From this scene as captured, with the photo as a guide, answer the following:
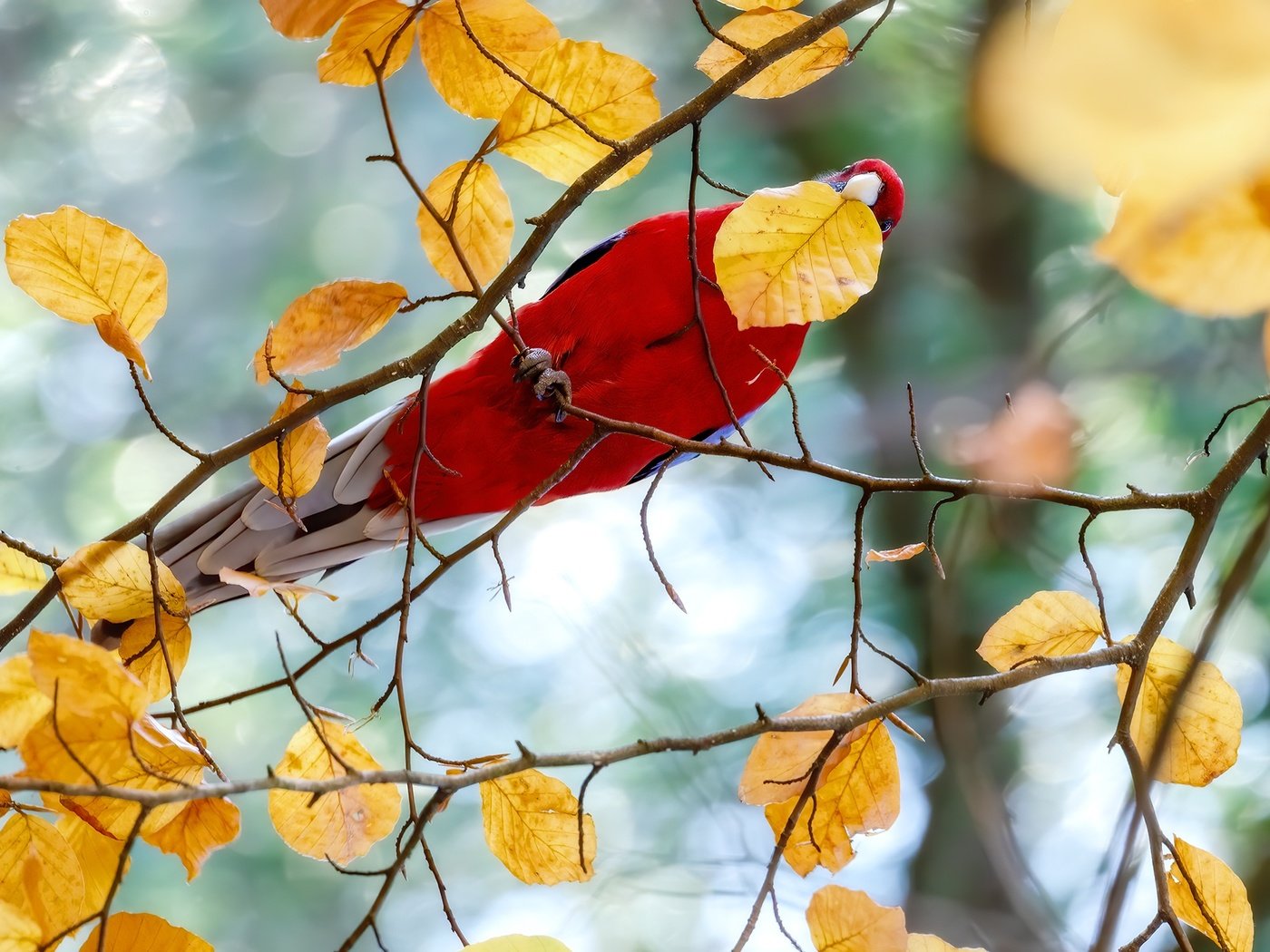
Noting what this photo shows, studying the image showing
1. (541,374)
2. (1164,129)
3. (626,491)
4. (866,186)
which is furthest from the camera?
(626,491)

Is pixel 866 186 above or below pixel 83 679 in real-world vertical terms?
below

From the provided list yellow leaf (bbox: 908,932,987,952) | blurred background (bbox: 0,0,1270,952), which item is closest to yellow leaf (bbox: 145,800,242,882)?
yellow leaf (bbox: 908,932,987,952)

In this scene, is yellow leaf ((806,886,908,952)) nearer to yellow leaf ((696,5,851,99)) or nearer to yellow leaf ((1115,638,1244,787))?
yellow leaf ((1115,638,1244,787))

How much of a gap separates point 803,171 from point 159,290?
5.04 feet

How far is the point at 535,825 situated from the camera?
62 centimetres

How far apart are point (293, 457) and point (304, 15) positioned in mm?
237

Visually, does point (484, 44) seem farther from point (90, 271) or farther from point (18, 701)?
point (18, 701)


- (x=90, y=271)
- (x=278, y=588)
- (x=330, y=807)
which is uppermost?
(x=90, y=271)

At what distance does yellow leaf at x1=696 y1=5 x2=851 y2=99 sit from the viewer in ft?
2.03

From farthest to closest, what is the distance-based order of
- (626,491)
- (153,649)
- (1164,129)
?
(626,491) → (153,649) → (1164,129)

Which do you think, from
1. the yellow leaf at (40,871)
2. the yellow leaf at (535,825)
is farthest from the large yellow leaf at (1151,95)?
the yellow leaf at (40,871)

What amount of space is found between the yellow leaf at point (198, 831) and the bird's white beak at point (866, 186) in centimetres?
76

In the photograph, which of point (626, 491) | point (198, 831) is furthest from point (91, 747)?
point (626, 491)

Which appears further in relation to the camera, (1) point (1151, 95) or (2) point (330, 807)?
(2) point (330, 807)
